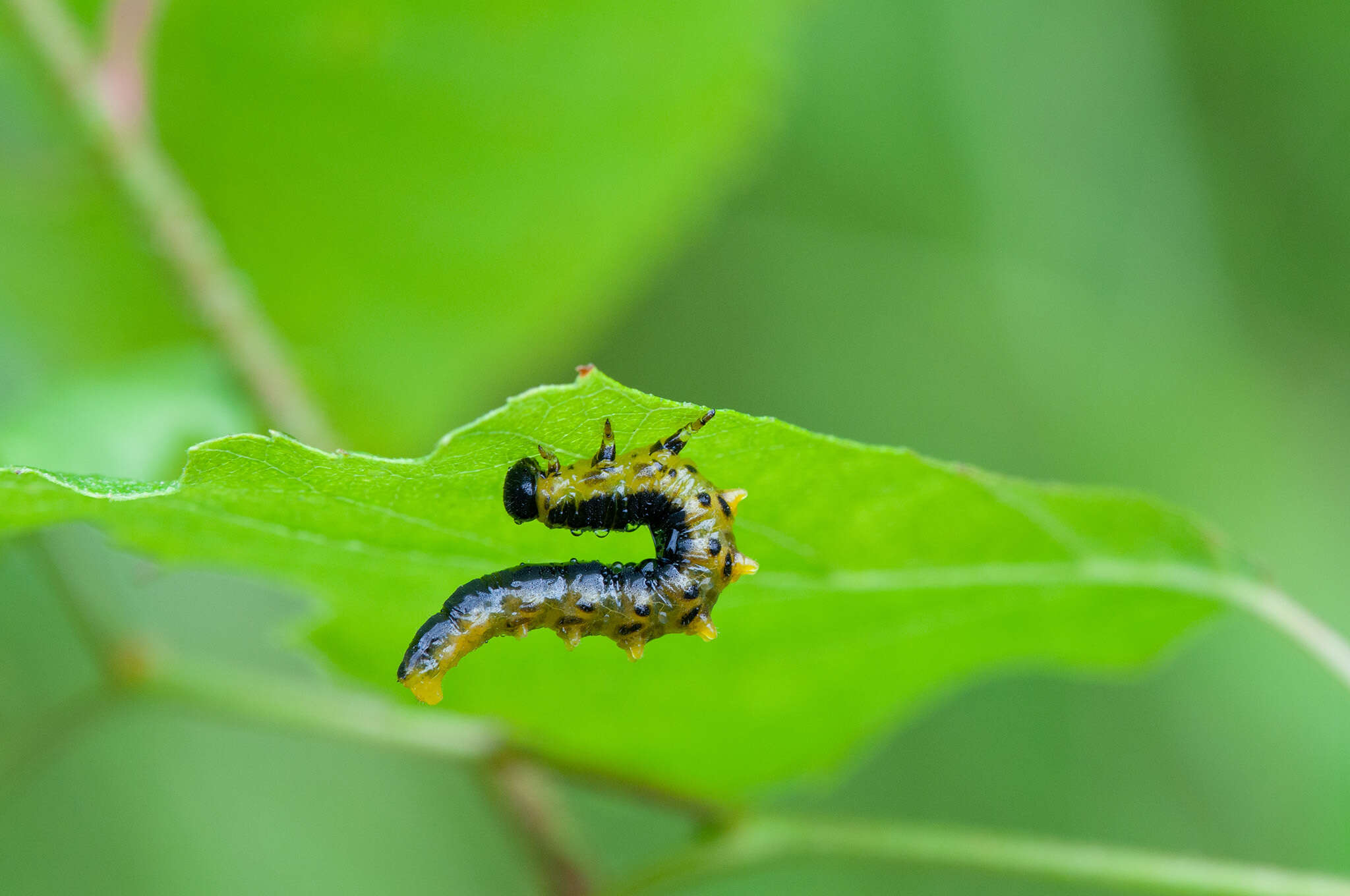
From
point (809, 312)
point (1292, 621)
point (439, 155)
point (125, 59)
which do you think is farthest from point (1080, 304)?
point (125, 59)

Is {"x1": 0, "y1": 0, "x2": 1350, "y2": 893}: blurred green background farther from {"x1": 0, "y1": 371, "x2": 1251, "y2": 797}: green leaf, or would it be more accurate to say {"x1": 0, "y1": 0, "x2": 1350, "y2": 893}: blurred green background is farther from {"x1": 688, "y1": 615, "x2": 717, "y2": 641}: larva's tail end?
{"x1": 688, "y1": 615, "x2": 717, "y2": 641}: larva's tail end

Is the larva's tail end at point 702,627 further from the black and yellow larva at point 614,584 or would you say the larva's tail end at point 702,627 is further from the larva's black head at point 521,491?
the larva's black head at point 521,491

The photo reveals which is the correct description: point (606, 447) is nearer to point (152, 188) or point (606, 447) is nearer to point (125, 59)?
point (152, 188)

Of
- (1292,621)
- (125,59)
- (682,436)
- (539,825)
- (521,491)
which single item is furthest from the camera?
(125,59)

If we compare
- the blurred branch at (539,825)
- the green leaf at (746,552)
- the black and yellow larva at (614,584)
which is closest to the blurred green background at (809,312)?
the blurred branch at (539,825)

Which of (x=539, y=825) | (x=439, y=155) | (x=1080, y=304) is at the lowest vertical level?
(x=539, y=825)

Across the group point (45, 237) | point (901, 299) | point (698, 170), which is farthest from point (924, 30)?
point (45, 237)
